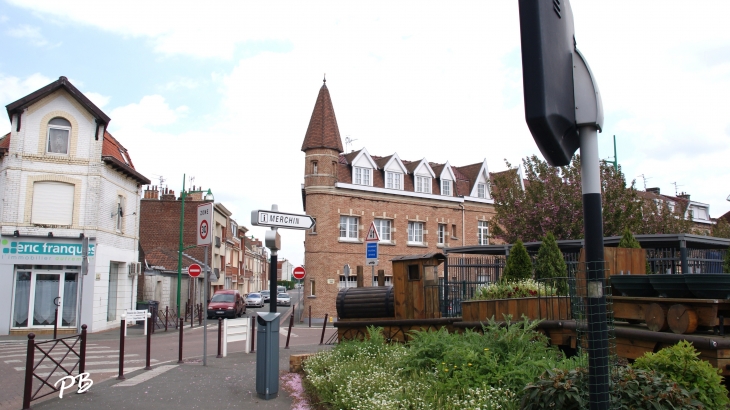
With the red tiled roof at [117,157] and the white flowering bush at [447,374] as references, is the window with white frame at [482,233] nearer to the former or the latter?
the red tiled roof at [117,157]

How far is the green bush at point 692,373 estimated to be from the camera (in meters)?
4.87

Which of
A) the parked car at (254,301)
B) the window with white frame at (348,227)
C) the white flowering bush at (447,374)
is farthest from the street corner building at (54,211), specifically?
the parked car at (254,301)

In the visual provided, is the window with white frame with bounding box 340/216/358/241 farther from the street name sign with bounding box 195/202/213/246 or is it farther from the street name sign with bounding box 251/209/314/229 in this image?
the street name sign with bounding box 251/209/314/229

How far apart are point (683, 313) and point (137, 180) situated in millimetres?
26071

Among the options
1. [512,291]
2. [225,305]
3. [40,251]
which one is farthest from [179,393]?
[225,305]

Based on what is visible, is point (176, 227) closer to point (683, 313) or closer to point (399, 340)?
point (399, 340)

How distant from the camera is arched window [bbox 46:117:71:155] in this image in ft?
77.1

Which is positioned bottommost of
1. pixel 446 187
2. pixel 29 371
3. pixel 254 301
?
pixel 254 301

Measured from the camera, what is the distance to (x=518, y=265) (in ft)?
49.2

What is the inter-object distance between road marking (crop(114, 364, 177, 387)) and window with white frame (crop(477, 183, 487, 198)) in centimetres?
3300

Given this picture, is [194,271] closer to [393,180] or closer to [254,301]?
[393,180]

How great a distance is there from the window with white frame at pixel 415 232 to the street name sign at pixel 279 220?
96.1 feet

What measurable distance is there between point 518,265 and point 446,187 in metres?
26.0

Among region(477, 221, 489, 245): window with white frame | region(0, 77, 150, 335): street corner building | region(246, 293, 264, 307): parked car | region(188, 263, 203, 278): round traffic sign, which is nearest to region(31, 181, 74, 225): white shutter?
region(0, 77, 150, 335): street corner building
